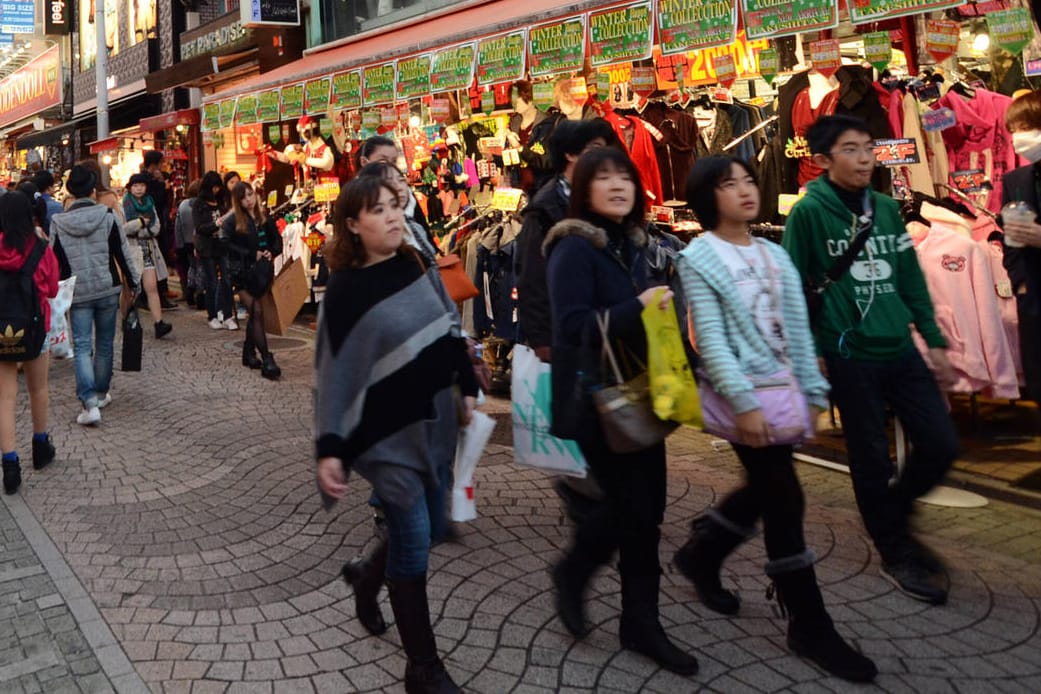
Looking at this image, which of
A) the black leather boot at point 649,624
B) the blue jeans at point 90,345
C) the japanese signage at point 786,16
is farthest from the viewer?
the blue jeans at point 90,345

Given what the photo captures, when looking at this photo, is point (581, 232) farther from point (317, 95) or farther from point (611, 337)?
point (317, 95)

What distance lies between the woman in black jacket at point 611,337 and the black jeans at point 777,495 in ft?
1.10

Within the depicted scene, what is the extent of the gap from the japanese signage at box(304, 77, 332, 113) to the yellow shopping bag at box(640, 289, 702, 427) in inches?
325

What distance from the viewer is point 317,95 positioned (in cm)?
1092

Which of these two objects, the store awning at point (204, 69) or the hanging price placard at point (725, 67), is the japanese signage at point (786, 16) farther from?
the store awning at point (204, 69)

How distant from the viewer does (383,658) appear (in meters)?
3.75

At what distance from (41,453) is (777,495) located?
517 centimetres

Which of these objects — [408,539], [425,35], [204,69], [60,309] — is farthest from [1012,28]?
[204,69]

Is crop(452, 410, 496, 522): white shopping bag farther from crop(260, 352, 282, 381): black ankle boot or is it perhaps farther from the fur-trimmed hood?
crop(260, 352, 282, 381): black ankle boot

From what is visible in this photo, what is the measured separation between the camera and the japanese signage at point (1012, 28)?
5.32 meters

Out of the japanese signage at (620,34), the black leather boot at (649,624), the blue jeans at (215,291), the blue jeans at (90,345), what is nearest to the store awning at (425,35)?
the japanese signage at (620,34)

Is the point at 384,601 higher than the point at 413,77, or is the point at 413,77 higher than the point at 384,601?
the point at 413,77

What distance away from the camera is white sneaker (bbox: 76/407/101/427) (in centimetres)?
771

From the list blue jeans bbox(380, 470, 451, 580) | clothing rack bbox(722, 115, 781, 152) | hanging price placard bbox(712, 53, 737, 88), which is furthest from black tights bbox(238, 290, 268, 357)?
blue jeans bbox(380, 470, 451, 580)
